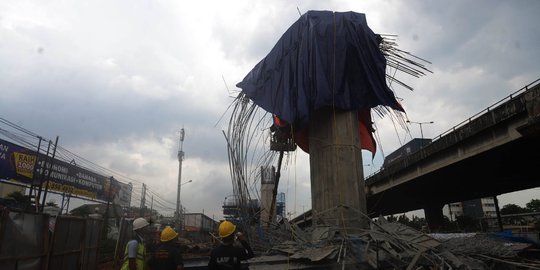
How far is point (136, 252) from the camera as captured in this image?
16.6ft

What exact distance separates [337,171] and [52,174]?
798 inches

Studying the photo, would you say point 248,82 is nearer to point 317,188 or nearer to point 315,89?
point 315,89

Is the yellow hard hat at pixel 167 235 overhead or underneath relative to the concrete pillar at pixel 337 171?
underneath

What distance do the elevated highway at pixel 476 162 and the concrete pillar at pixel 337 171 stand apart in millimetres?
5128

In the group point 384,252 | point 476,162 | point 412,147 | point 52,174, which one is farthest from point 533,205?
point 384,252

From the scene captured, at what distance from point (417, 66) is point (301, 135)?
105 inches

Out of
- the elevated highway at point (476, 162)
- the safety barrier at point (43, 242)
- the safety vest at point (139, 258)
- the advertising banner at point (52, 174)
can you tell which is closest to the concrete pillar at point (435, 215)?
the elevated highway at point (476, 162)

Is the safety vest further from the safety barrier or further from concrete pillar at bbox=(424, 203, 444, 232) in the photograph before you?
concrete pillar at bbox=(424, 203, 444, 232)

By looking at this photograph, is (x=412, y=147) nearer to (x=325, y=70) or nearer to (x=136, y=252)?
(x=325, y=70)

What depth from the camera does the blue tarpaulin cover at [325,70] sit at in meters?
6.49

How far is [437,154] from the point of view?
2022 centimetres

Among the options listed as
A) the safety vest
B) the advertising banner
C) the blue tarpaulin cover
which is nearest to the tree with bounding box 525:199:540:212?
the advertising banner

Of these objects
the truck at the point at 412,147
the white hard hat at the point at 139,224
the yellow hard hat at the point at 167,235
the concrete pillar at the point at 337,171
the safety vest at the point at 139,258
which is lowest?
the safety vest at the point at 139,258

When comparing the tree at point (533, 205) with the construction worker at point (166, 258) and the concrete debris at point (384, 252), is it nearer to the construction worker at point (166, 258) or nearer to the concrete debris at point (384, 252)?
the concrete debris at point (384, 252)
